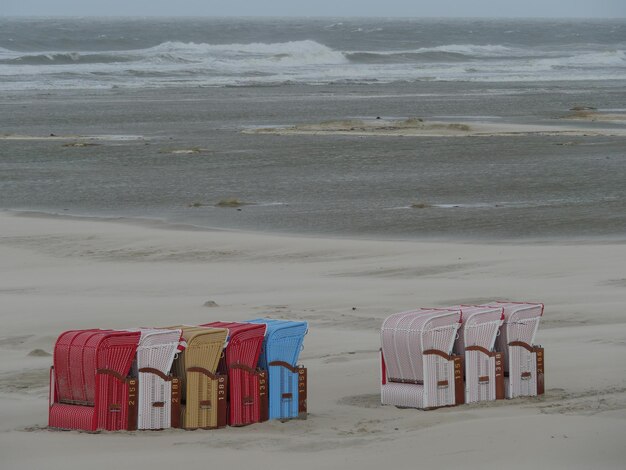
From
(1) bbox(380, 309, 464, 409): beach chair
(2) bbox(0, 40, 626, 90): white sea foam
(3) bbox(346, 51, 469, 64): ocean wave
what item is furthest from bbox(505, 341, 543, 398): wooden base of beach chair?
(3) bbox(346, 51, 469, 64): ocean wave

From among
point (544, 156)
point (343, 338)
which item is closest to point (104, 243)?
point (343, 338)

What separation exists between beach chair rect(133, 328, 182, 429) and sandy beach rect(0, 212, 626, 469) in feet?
0.45

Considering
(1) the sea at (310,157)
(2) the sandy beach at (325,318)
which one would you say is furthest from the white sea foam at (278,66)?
(2) the sandy beach at (325,318)

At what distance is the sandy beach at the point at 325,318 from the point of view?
802 centimetres

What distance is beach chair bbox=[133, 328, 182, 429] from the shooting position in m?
8.55

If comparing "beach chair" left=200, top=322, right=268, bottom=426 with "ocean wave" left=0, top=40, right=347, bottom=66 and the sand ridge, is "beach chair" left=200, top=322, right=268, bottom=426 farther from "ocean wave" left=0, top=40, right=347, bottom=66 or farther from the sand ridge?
"ocean wave" left=0, top=40, right=347, bottom=66

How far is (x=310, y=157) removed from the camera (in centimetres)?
3167

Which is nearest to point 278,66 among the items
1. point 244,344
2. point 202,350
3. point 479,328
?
point 479,328

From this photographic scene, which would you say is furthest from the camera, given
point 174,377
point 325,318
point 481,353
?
point 325,318

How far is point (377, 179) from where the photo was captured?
27406 millimetres

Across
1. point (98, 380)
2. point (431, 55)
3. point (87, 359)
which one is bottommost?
point (431, 55)

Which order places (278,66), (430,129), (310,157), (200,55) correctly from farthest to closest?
(200,55) < (278,66) < (430,129) < (310,157)

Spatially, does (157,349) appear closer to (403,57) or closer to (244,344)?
(244,344)

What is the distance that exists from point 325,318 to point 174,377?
500 centimetres
